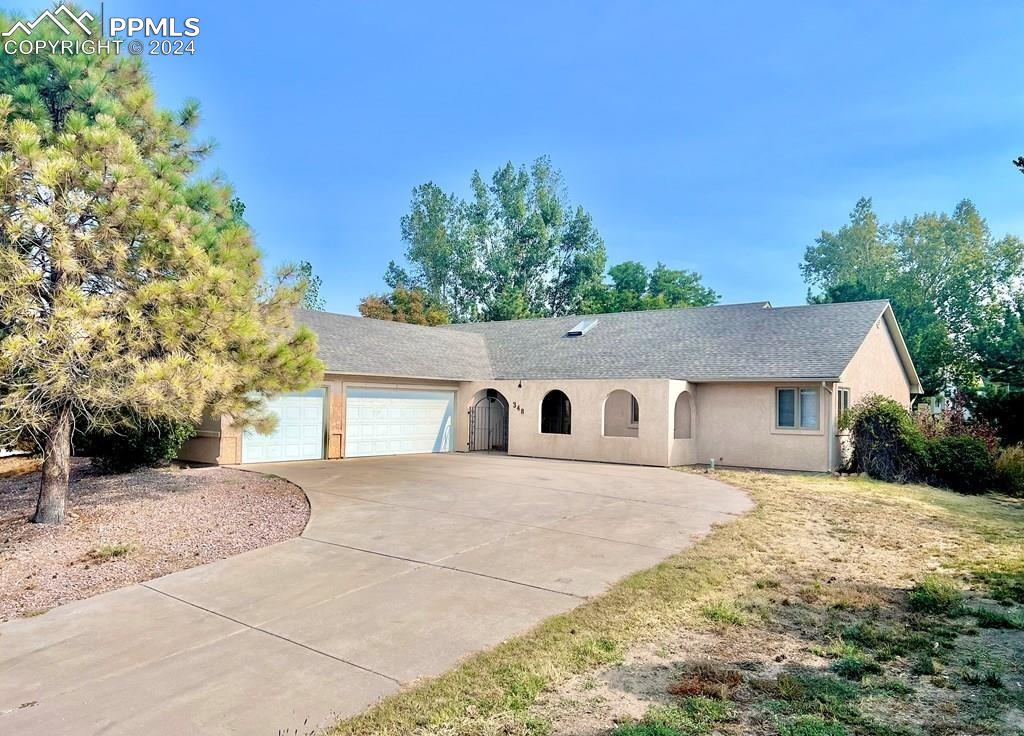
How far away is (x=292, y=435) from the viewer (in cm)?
1628

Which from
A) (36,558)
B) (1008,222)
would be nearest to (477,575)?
(36,558)

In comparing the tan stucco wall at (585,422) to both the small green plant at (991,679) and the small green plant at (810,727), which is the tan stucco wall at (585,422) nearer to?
the small green plant at (991,679)

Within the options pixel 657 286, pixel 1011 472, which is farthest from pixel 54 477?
pixel 657 286

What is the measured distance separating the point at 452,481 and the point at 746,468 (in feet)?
29.1

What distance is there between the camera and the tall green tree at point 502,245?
44062 mm

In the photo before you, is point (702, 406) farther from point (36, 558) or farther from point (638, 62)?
point (36, 558)

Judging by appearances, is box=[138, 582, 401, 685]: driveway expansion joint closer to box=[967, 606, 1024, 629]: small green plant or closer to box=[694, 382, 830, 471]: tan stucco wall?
box=[967, 606, 1024, 629]: small green plant

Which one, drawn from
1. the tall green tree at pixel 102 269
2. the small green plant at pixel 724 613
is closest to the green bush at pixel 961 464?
the small green plant at pixel 724 613

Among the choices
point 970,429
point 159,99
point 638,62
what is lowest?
point 970,429

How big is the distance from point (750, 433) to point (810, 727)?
14722 mm

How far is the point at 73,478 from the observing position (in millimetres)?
12102

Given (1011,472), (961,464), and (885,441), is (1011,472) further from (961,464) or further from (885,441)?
(885,441)

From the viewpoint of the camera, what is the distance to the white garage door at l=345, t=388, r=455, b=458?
17.7 meters

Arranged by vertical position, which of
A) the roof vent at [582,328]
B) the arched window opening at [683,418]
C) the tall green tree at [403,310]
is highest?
the tall green tree at [403,310]
